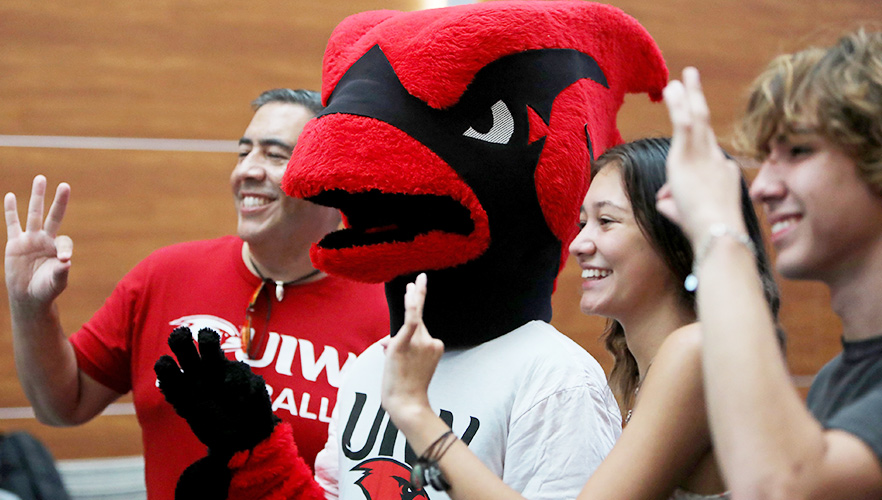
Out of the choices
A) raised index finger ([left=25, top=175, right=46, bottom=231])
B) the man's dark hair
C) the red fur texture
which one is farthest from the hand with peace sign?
the red fur texture

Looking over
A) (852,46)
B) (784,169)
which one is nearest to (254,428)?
(784,169)

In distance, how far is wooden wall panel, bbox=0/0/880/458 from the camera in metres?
2.31

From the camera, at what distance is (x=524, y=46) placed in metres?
1.24

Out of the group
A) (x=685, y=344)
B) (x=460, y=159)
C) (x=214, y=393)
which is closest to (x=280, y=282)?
(x=214, y=393)

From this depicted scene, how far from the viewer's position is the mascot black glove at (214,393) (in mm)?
1166

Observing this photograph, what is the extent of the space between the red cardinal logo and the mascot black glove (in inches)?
6.5

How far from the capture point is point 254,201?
1712 millimetres

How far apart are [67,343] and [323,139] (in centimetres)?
84

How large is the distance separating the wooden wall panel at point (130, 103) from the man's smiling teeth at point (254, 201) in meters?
0.73

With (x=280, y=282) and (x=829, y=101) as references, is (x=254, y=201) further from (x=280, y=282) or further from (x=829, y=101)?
(x=829, y=101)

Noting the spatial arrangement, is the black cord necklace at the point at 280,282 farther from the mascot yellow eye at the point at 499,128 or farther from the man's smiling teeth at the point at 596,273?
the man's smiling teeth at the point at 596,273

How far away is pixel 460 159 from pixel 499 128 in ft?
0.27

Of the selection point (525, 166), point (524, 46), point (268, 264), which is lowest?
point (268, 264)

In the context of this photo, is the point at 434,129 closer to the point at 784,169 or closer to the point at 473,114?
the point at 473,114
